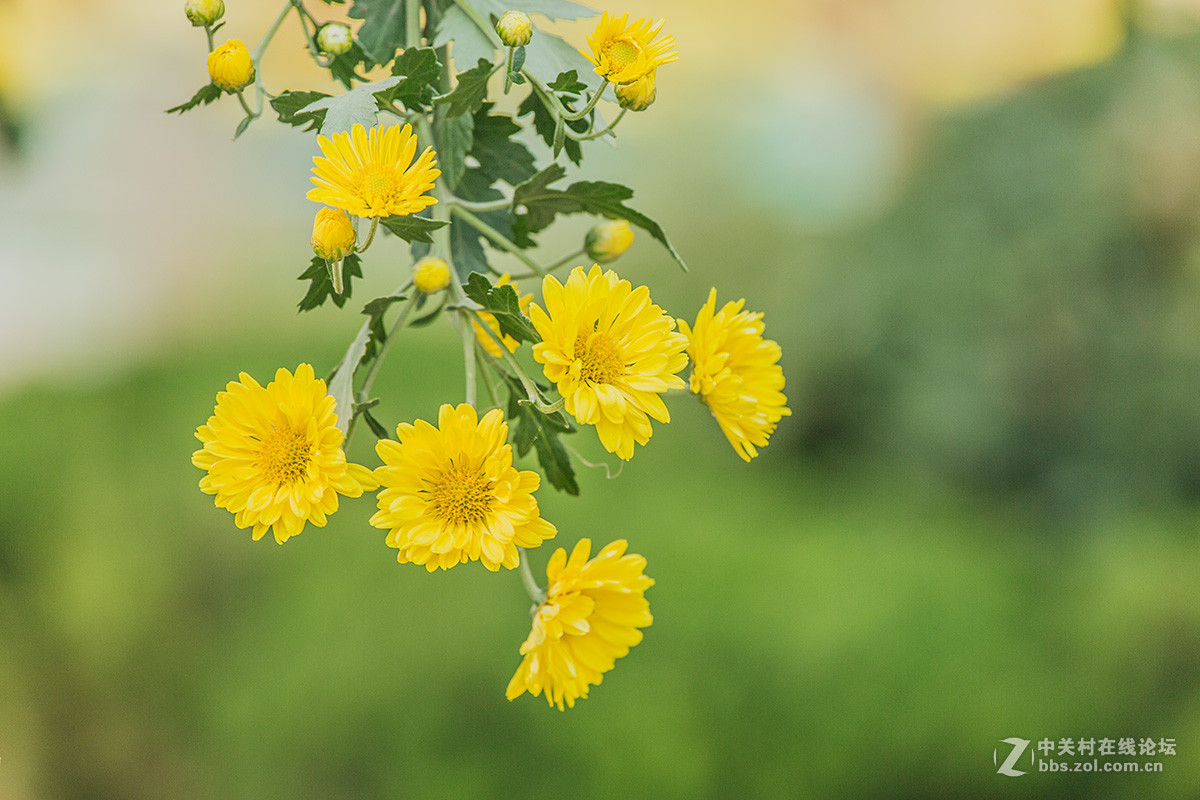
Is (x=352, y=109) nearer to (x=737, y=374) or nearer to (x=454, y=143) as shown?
(x=454, y=143)

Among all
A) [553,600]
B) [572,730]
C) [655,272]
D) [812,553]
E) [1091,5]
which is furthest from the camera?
[655,272]

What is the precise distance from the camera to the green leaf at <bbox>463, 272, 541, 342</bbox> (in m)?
0.36

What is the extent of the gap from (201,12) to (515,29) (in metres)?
0.17

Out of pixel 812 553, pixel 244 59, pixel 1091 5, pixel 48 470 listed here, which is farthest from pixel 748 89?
pixel 244 59

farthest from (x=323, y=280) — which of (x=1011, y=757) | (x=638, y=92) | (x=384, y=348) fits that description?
(x=1011, y=757)

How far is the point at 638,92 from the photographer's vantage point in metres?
0.38

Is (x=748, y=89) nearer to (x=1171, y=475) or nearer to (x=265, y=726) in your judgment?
(x=1171, y=475)

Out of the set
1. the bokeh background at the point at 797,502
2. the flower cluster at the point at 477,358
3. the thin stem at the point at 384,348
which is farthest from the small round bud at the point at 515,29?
the bokeh background at the point at 797,502

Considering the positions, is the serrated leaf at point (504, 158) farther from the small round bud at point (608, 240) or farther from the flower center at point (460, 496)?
the flower center at point (460, 496)

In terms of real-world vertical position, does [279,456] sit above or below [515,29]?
below

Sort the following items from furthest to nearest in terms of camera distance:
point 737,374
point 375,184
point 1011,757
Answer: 1. point 1011,757
2. point 737,374
3. point 375,184

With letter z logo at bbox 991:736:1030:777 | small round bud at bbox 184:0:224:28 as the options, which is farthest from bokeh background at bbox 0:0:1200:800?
small round bud at bbox 184:0:224:28

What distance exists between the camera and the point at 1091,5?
218cm

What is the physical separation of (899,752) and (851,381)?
3.16 feet
